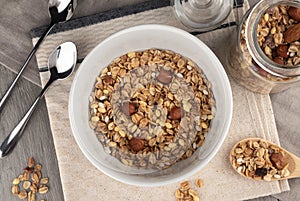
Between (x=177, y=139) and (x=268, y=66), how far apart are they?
219 mm

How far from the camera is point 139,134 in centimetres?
93

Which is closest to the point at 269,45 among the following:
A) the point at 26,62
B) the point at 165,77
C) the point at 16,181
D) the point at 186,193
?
the point at 165,77

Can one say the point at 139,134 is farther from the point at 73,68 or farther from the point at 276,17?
the point at 276,17

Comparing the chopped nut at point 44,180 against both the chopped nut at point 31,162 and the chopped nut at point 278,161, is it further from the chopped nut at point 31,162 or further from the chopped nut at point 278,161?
the chopped nut at point 278,161

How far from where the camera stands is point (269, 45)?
0.83m

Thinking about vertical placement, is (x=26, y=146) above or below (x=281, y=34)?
below

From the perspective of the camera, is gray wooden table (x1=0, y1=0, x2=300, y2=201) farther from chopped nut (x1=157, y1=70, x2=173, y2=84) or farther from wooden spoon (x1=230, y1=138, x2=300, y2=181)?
chopped nut (x1=157, y1=70, x2=173, y2=84)

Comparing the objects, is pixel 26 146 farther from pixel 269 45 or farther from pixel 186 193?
pixel 269 45

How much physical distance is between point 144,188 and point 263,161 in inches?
8.7

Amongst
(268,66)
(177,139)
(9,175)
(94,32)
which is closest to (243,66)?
(268,66)

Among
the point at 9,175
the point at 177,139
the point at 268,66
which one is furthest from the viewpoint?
the point at 9,175

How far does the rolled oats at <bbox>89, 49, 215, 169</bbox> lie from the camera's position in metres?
0.92

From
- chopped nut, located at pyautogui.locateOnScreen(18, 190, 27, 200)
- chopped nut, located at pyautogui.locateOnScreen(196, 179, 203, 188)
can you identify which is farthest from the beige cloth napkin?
chopped nut, located at pyautogui.locateOnScreen(18, 190, 27, 200)

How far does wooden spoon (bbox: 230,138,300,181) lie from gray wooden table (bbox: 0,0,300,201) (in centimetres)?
4
